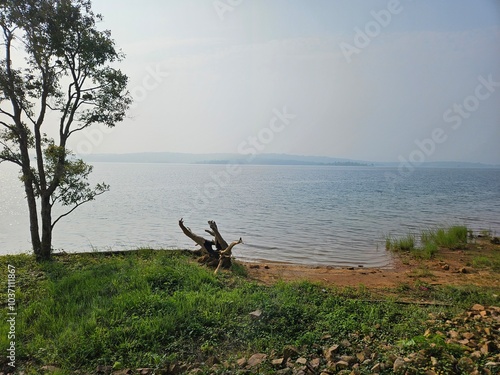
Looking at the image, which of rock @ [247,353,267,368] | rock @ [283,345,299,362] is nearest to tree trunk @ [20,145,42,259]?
rock @ [247,353,267,368]

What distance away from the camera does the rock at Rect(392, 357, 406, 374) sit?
424cm

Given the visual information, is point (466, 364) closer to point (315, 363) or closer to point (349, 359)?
point (349, 359)

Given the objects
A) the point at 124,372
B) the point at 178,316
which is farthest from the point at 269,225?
the point at 124,372

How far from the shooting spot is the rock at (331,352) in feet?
15.6

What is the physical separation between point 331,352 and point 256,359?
3.36ft

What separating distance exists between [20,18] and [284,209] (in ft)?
70.9

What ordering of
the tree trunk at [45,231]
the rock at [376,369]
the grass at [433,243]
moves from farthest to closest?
the grass at [433,243] → the tree trunk at [45,231] → the rock at [376,369]

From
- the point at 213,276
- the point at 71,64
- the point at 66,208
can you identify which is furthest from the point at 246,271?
the point at 66,208

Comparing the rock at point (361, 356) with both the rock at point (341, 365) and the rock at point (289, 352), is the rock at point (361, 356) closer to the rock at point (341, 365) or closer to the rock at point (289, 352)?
the rock at point (341, 365)

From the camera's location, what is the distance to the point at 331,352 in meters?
4.87

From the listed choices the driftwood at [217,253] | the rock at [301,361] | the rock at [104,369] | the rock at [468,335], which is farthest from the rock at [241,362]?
the driftwood at [217,253]

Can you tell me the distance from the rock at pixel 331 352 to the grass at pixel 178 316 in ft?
0.77

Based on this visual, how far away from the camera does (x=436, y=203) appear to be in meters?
31.8

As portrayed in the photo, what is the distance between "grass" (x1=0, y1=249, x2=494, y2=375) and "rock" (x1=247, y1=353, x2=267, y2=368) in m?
0.32
